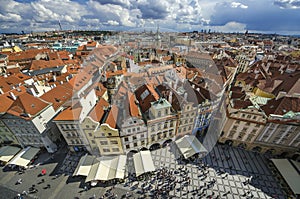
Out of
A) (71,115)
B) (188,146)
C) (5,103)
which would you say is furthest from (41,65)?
(188,146)

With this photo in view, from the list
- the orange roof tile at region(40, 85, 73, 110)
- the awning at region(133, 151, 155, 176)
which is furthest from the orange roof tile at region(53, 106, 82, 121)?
the awning at region(133, 151, 155, 176)

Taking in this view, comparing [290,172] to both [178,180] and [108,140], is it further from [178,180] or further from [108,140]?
[108,140]

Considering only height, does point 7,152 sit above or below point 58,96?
below

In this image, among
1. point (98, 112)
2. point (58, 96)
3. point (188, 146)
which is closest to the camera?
point (98, 112)

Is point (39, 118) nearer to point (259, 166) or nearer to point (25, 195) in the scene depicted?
point (25, 195)

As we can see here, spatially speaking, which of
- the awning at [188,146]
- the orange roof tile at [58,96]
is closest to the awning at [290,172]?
the awning at [188,146]

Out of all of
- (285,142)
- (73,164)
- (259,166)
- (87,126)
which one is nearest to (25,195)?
(73,164)
